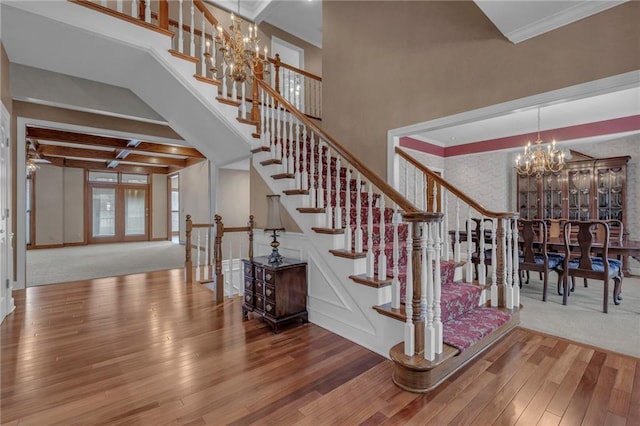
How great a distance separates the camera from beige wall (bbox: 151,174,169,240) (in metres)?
10.9

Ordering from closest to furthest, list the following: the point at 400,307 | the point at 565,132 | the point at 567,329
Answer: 1. the point at 400,307
2. the point at 567,329
3. the point at 565,132

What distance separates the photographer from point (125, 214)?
1047 cm

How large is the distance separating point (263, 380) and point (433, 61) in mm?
3617

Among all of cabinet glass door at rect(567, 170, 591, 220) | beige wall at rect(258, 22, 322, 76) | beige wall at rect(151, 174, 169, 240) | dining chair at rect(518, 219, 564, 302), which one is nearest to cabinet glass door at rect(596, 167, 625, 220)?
cabinet glass door at rect(567, 170, 591, 220)

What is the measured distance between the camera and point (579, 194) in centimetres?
621

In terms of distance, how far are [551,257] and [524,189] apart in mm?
3239

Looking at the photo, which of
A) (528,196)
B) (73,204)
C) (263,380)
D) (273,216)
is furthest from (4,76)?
(528,196)

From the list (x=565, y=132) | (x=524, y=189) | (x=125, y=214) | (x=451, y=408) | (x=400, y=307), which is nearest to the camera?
(x=451, y=408)

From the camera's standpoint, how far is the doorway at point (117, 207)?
32.8ft

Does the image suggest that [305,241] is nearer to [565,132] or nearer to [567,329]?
[567,329]

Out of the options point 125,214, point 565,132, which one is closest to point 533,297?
point 565,132

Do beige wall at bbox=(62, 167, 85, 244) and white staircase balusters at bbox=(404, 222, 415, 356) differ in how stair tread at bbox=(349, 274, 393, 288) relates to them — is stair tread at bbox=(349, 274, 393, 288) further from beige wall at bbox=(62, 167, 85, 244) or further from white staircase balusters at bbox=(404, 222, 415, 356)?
beige wall at bbox=(62, 167, 85, 244)

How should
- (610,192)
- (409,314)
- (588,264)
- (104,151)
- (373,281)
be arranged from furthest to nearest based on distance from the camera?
(104,151), (610,192), (588,264), (373,281), (409,314)

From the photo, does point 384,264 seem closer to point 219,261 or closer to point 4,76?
point 219,261
